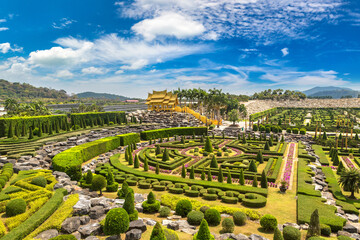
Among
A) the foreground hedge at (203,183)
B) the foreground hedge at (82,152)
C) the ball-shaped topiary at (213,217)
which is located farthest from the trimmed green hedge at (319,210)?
the foreground hedge at (82,152)

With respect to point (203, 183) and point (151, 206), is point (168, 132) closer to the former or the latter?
point (203, 183)

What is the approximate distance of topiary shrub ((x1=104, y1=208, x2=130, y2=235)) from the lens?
13281mm

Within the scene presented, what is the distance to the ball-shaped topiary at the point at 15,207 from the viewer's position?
15.1 meters

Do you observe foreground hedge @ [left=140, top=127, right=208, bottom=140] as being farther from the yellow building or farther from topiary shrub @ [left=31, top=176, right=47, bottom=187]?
topiary shrub @ [left=31, top=176, right=47, bottom=187]

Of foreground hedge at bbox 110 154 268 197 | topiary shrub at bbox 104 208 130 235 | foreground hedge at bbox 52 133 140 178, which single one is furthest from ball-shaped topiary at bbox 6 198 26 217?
foreground hedge at bbox 110 154 268 197

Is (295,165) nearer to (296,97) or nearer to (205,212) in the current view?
(205,212)

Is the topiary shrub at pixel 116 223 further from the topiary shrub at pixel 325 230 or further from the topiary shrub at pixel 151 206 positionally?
the topiary shrub at pixel 325 230

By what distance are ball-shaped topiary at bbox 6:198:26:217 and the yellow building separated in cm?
7007

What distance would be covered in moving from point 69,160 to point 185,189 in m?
16.5

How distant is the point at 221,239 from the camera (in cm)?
1414

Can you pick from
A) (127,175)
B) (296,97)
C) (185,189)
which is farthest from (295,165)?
(296,97)

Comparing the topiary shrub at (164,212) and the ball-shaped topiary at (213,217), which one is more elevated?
the ball-shaped topiary at (213,217)

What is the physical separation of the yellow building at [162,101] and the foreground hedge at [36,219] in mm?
68180

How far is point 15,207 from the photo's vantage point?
597 inches
